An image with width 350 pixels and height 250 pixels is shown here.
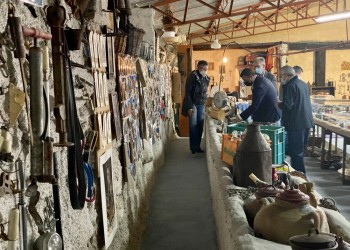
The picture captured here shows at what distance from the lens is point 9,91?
1555mm

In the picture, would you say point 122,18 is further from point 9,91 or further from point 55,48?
point 9,91

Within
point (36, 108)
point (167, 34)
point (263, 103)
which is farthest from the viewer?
point (167, 34)

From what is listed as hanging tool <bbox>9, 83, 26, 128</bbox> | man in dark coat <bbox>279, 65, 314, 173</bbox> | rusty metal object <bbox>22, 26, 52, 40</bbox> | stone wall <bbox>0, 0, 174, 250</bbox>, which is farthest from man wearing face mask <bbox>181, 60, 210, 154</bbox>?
hanging tool <bbox>9, 83, 26, 128</bbox>

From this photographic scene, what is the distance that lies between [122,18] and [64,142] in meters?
2.02

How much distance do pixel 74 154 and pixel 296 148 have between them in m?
5.11

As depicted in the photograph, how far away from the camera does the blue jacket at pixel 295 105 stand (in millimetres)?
6766

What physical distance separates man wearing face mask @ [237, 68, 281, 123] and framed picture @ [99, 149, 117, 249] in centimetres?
330

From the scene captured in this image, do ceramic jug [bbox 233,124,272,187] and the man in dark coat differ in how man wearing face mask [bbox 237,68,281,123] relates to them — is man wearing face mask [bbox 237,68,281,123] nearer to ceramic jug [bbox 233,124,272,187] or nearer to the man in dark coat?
the man in dark coat

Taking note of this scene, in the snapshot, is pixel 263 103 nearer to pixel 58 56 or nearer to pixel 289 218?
pixel 289 218

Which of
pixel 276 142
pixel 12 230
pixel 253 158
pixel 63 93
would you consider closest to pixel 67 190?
pixel 63 93

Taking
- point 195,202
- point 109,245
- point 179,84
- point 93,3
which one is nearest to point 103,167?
point 109,245

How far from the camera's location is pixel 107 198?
3082 millimetres

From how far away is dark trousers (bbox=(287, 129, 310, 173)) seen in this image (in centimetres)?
664

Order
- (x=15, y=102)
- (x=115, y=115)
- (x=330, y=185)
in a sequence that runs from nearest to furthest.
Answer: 1. (x=15, y=102)
2. (x=115, y=115)
3. (x=330, y=185)
